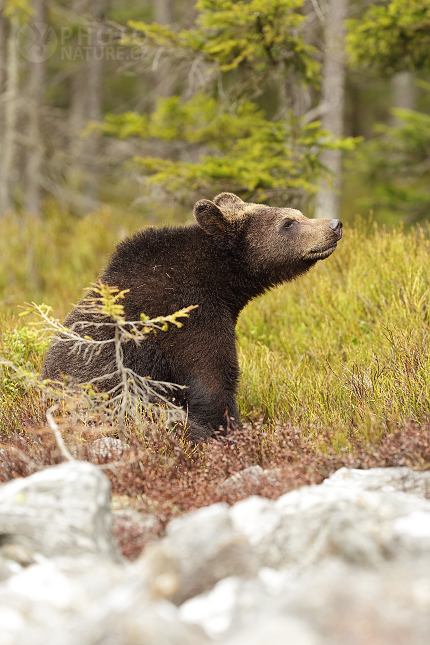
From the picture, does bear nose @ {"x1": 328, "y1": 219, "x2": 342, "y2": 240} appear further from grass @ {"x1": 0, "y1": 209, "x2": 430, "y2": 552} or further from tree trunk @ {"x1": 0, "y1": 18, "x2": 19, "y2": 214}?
tree trunk @ {"x1": 0, "y1": 18, "x2": 19, "y2": 214}

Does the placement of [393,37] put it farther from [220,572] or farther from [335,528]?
[220,572]

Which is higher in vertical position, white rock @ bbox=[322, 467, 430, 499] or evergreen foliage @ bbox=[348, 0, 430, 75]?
evergreen foliage @ bbox=[348, 0, 430, 75]

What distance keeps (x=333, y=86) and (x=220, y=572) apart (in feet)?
30.4

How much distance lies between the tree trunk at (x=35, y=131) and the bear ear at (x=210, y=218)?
33.3ft

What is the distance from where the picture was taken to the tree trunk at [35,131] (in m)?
14.0

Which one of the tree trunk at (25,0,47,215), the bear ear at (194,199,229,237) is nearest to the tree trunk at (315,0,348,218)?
the bear ear at (194,199,229,237)

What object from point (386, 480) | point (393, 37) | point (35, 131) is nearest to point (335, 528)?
point (386, 480)

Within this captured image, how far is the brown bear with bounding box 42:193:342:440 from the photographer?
458 cm

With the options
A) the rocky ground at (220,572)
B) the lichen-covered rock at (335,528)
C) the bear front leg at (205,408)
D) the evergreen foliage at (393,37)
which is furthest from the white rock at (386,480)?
the evergreen foliage at (393,37)

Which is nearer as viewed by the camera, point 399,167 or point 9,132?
point 399,167

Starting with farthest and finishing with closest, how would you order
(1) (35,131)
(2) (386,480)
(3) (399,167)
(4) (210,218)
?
1. (1) (35,131)
2. (3) (399,167)
3. (4) (210,218)
4. (2) (386,480)

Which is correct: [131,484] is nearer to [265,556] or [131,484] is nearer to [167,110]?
[265,556]

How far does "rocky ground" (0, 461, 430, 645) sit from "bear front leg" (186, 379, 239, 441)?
1483 millimetres

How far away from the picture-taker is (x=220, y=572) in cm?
241
